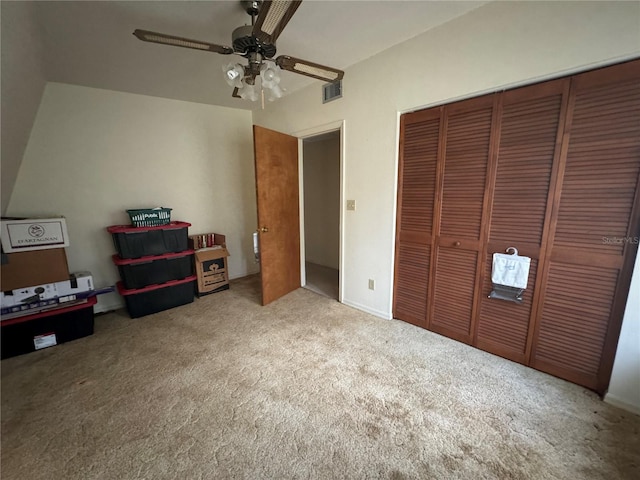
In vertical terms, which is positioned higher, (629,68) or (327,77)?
(327,77)

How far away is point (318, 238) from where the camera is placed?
14.9 feet

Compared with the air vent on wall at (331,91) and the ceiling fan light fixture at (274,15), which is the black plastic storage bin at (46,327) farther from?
the air vent on wall at (331,91)

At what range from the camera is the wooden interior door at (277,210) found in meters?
2.68

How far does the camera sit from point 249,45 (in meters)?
1.44


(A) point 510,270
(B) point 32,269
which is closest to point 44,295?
(B) point 32,269

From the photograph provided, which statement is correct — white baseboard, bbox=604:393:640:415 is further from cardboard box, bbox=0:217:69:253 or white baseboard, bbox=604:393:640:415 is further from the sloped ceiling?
cardboard box, bbox=0:217:69:253

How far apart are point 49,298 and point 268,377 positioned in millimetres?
2108

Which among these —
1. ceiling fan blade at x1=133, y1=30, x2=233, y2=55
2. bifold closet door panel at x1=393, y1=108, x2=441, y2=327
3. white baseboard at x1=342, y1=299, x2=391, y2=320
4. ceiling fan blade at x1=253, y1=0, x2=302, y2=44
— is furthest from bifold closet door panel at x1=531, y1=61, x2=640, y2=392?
ceiling fan blade at x1=133, y1=30, x2=233, y2=55

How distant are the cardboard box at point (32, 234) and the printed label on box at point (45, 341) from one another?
2.49 feet

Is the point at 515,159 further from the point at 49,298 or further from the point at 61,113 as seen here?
the point at 61,113

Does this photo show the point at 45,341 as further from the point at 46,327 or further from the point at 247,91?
the point at 247,91

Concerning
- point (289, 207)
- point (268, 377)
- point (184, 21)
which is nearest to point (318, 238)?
point (289, 207)

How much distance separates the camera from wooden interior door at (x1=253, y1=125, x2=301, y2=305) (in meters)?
2.68

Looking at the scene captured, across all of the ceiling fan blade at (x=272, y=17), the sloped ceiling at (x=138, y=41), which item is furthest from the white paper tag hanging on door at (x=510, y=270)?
the ceiling fan blade at (x=272, y=17)
